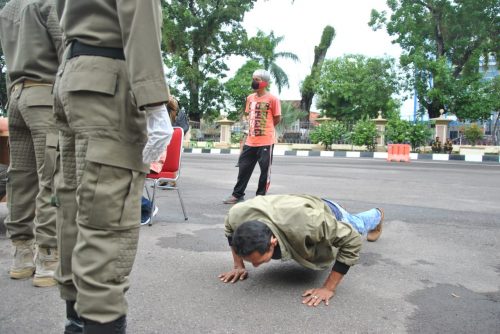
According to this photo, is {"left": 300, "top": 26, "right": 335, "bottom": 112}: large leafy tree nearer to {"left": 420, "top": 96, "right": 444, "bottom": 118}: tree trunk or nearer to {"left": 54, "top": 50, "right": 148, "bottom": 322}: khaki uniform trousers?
{"left": 420, "top": 96, "right": 444, "bottom": 118}: tree trunk

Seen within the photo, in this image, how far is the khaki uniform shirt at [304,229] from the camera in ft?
8.49

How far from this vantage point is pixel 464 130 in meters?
24.7

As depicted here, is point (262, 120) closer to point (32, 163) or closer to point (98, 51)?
point (32, 163)

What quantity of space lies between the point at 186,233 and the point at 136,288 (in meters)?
1.47

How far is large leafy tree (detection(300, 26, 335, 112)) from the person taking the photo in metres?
40.1

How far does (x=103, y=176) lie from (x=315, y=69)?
40354mm

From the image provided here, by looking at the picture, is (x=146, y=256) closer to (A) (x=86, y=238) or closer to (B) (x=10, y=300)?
(B) (x=10, y=300)

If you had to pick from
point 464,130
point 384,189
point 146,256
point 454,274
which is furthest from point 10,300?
point 464,130

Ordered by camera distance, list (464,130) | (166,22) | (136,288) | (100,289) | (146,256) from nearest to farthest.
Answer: (100,289) < (136,288) < (146,256) < (464,130) < (166,22)

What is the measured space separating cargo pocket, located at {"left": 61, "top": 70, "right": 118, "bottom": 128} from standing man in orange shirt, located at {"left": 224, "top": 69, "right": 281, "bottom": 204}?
4.20 metres

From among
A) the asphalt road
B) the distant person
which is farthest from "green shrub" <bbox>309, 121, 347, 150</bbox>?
the distant person

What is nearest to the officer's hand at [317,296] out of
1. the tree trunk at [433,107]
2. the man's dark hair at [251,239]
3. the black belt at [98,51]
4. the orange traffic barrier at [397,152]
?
the man's dark hair at [251,239]

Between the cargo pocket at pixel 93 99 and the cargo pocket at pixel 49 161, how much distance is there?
974 millimetres

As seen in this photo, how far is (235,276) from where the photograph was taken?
2957mm
